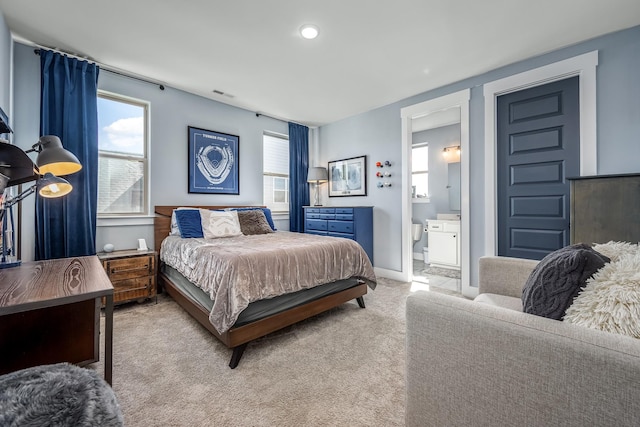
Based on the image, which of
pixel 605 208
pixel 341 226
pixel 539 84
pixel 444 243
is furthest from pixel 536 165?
pixel 341 226

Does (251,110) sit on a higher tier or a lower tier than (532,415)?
higher

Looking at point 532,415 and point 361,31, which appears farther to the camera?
point 361,31

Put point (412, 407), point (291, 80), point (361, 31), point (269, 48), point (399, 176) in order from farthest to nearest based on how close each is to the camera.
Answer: point (399, 176) < point (291, 80) < point (269, 48) < point (361, 31) < point (412, 407)

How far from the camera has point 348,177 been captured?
4.75 m

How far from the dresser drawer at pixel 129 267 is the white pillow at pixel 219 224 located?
0.66 metres

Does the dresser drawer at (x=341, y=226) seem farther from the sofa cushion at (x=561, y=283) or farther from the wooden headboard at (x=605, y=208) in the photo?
the sofa cushion at (x=561, y=283)

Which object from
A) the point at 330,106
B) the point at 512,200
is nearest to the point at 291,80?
the point at 330,106

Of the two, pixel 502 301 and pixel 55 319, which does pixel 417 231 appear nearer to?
pixel 502 301

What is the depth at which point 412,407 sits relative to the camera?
1.05 meters

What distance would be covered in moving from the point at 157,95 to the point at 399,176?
11.4 ft

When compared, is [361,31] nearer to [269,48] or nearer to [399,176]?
[269,48]

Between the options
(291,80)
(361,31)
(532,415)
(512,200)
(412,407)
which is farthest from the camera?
(291,80)

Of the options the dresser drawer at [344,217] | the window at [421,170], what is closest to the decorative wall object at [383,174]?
the dresser drawer at [344,217]

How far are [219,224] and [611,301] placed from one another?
10.6ft
